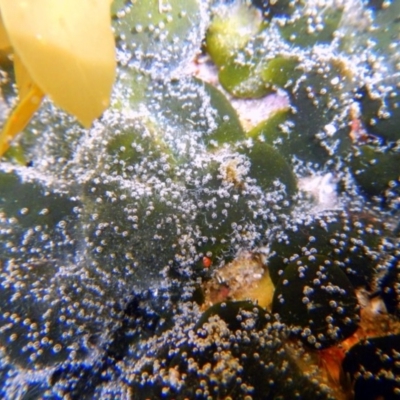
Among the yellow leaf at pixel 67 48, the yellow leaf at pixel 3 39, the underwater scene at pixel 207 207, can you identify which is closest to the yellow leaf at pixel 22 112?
the underwater scene at pixel 207 207

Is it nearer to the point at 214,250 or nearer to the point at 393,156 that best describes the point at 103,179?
the point at 214,250

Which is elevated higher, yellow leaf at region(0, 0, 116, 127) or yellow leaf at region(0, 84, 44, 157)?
yellow leaf at region(0, 0, 116, 127)

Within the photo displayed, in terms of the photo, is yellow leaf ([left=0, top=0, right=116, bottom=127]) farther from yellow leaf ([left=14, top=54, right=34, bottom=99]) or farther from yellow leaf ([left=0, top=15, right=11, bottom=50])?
yellow leaf ([left=0, top=15, right=11, bottom=50])

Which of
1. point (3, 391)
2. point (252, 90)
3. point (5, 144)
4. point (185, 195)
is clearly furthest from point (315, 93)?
point (3, 391)

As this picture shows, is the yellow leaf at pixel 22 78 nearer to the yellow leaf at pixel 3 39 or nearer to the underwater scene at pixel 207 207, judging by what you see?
the underwater scene at pixel 207 207

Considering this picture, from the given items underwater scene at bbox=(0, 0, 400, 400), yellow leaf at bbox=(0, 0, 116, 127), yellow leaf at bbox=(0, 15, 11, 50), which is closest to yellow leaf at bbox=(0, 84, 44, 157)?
underwater scene at bbox=(0, 0, 400, 400)
